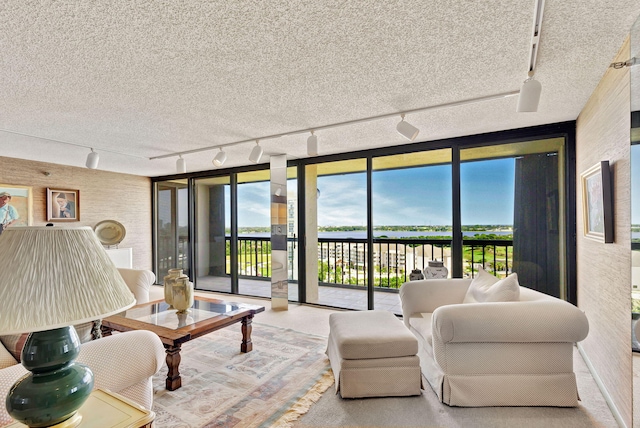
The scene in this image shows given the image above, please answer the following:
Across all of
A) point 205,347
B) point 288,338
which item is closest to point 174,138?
point 205,347

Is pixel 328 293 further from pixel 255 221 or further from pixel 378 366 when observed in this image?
pixel 378 366

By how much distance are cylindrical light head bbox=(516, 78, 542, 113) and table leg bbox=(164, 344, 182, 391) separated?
2.78m

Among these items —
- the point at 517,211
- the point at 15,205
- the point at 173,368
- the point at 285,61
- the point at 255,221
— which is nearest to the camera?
the point at 285,61

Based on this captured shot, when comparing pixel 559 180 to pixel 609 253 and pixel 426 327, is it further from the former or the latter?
pixel 426 327

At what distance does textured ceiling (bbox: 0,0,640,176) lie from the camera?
4.85 feet

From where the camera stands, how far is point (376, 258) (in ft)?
16.5

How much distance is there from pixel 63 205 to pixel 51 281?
5.38 m

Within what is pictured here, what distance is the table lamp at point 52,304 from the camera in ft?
2.72

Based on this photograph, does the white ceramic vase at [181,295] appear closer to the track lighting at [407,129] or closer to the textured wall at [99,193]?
the track lighting at [407,129]

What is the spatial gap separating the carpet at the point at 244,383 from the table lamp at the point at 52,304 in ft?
3.76

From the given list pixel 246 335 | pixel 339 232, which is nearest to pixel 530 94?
pixel 246 335

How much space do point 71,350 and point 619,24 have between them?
104 inches

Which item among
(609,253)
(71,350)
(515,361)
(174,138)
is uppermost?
(174,138)

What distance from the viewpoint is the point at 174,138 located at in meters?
3.66
